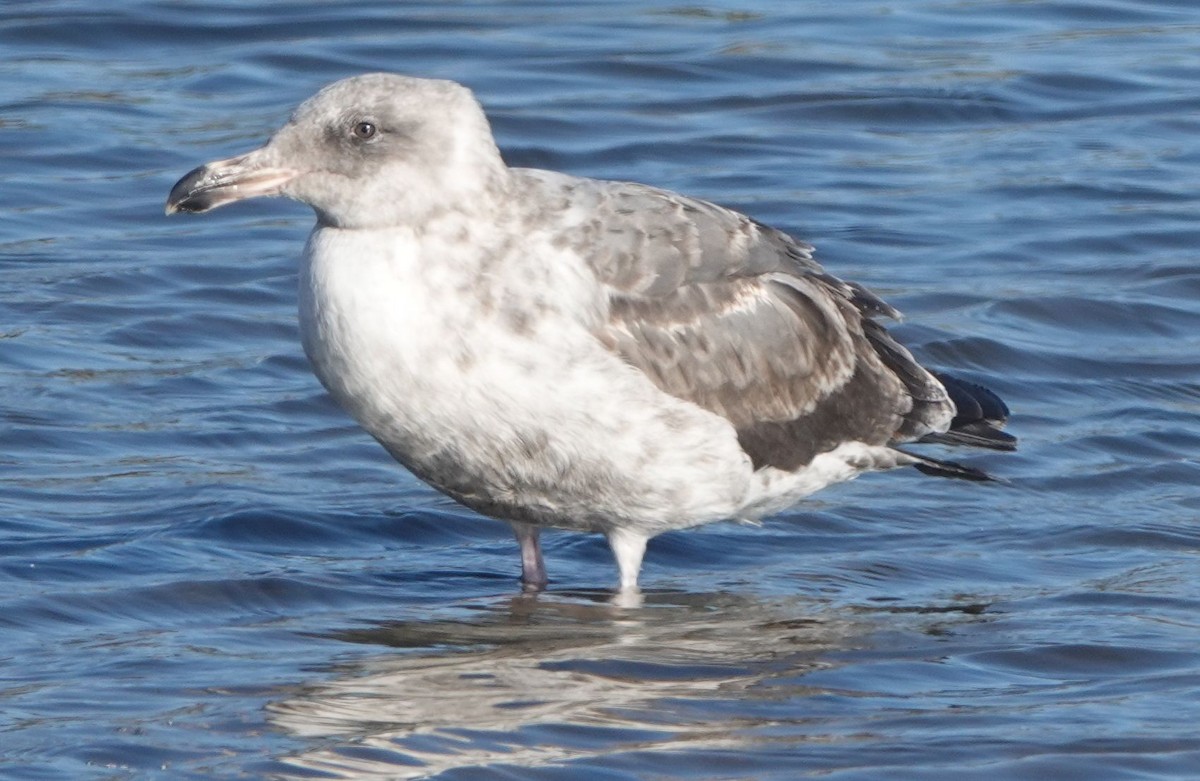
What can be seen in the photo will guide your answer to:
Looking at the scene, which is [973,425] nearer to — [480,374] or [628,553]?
[628,553]

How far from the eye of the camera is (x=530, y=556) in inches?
269

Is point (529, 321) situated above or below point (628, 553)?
above

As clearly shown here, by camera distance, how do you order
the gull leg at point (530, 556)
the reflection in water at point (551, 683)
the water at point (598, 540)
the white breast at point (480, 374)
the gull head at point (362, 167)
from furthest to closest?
the gull leg at point (530, 556), the gull head at point (362, 167), the white breast at point (480, 374), the water at point (598, 540), the reflection in water at point (551, 683)

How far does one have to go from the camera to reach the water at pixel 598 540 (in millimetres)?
5480

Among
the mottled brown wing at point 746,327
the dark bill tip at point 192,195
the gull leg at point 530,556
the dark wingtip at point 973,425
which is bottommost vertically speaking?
the gull leg at point 530,556

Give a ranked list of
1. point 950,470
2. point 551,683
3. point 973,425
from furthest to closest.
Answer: point 973,425 → point 950,470 → point 551,683

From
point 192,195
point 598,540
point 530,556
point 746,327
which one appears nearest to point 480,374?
point 192,195

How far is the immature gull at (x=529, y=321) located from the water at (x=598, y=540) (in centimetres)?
39

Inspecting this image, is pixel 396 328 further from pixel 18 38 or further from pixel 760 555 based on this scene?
pixel 18 38

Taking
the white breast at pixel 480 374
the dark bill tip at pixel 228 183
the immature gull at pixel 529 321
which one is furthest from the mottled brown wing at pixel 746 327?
the dark bill tip at pixel 228 183

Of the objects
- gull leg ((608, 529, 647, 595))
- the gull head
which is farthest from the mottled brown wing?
gull leg ((608, 529, 647, 595))

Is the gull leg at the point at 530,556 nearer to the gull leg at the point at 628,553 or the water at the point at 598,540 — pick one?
the water at the point at 598,540

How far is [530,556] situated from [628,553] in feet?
1.00

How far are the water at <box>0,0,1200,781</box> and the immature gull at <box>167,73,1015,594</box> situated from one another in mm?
391
